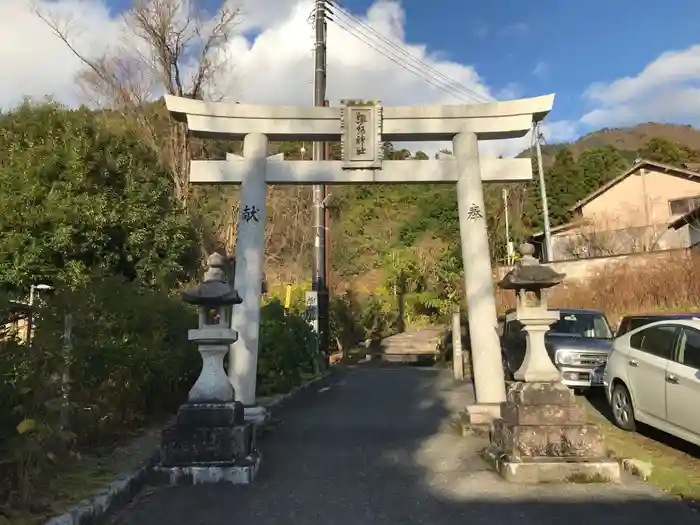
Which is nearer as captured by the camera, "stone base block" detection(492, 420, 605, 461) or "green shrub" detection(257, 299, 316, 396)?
"stone base block" detection(492, 420, 605, 461)

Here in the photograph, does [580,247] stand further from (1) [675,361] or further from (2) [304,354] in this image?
(1) [675,361]

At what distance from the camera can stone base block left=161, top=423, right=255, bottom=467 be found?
269 inches

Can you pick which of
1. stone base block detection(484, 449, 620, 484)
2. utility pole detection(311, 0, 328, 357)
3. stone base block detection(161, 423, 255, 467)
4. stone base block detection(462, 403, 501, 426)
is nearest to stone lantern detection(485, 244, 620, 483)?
stone base block detection(484, 449, 620, 484)

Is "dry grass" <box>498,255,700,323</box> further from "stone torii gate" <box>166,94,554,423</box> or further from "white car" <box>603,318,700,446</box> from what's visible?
"stone torii gate" <box>166,94,554,423</box>

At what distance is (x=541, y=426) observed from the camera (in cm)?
677

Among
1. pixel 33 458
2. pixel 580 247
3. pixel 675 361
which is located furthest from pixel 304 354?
pixel 580 247

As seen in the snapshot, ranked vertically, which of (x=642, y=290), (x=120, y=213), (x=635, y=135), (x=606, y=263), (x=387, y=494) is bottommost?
(x=387, y=494)

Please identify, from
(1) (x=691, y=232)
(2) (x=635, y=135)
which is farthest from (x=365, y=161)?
(2) (x=635, y=135)

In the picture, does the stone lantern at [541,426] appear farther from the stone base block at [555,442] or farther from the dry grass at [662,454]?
the dry grass at [662,454]

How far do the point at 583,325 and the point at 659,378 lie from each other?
222 inches

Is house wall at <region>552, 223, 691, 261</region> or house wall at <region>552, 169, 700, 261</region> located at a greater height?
house wall at <region>552, 169, 700, 261</region>

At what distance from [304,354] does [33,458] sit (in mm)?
12073

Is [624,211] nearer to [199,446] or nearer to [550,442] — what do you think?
[550,442]

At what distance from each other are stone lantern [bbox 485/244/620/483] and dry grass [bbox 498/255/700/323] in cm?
1276
